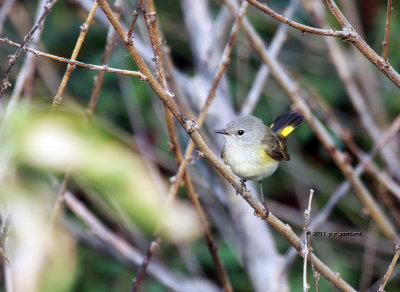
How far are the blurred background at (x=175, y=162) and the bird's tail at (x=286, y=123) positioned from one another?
18 centimetres

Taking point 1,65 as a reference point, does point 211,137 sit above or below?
below

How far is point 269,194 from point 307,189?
0.38 m

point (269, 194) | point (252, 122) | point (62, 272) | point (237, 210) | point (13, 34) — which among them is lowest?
point (62, 272)

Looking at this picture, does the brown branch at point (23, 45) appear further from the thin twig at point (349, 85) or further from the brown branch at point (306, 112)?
the thin twig at point (349, 85)

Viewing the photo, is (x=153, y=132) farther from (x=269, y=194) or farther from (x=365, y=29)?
(x=365, y=29)

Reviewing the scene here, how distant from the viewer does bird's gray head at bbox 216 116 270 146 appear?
3189mm

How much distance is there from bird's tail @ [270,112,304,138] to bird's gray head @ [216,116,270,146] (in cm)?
27

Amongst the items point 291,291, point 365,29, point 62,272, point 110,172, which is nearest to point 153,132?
point 291,291

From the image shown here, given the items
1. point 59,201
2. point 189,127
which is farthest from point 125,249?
point 189,127

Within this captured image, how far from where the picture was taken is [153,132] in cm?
482

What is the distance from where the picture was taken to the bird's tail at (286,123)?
136 inches

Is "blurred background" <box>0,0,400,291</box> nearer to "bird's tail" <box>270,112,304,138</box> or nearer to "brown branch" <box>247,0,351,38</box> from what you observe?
"bird's tail" <box>270,112,304,138</box>

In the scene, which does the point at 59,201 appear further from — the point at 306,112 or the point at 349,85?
the point at 349,85

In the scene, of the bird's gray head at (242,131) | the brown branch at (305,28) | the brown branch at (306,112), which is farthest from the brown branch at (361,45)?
the bird's gray head at (242,131)
